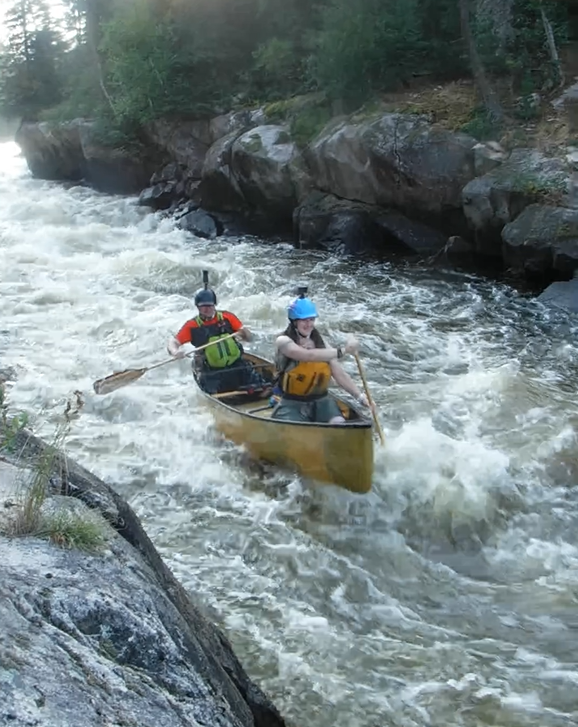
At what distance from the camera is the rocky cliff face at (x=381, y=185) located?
11.3m

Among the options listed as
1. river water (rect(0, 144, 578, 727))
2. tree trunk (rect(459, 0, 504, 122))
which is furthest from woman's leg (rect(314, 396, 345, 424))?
tree trunk (rect(459, 0, 504, 122))

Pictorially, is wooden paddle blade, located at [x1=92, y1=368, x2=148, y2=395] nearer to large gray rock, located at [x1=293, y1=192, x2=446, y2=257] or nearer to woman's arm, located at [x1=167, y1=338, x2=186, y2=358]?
woman's arm, located at [x1=167, y1=338, x2=186, y2=358]

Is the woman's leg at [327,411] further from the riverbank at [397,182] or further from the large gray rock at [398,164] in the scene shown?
the large gray rock at [398,164]

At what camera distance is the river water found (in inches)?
174

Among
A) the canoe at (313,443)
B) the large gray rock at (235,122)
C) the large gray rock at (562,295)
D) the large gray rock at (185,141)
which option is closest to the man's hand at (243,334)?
the canoe at (313,443)

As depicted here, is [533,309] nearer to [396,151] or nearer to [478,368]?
[478,368]

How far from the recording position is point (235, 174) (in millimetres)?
16031

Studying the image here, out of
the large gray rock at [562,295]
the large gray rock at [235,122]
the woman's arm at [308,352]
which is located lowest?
the large gray rock at [562,295]

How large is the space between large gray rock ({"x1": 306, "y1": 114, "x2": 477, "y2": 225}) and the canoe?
702 cm

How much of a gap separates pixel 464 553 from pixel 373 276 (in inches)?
292

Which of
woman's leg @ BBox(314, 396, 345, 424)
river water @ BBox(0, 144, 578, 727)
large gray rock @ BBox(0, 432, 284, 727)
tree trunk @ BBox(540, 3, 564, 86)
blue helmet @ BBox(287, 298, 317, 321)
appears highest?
tree trunk @ BBox(540, 3, 564, 86)

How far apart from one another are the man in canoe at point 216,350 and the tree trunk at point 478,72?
7046 millimetres

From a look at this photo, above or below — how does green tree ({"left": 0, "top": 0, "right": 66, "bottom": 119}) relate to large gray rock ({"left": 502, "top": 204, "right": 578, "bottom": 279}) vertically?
above

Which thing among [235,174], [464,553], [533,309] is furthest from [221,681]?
[235,174]
